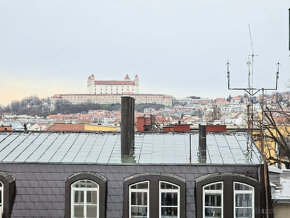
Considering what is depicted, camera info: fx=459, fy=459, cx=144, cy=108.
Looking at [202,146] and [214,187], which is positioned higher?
[202,146]

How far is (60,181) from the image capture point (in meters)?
13.4

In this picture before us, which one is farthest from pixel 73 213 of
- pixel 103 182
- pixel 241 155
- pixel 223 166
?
pixel 241 155

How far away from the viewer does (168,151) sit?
14656 mm

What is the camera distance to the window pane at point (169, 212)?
1296 cm

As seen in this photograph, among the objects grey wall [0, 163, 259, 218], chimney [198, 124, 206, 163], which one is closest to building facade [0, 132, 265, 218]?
grey wall [0, 163, 259, 218]

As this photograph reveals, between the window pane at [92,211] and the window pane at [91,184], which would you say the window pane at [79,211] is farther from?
the window pane at [91,184]

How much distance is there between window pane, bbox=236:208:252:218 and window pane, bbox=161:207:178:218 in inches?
68.4

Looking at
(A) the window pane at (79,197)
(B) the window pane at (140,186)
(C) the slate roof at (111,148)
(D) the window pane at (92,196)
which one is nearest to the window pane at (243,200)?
(C) the slate roof at (111,148)

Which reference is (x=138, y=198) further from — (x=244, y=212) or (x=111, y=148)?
(x=244, y=212)

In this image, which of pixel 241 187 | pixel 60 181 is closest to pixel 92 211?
pixel 60 181

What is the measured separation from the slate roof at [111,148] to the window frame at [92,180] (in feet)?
1.96

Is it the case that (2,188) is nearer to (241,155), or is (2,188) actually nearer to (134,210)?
(134,210)

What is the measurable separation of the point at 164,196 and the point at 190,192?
75cm

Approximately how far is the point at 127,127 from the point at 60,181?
262 cm
